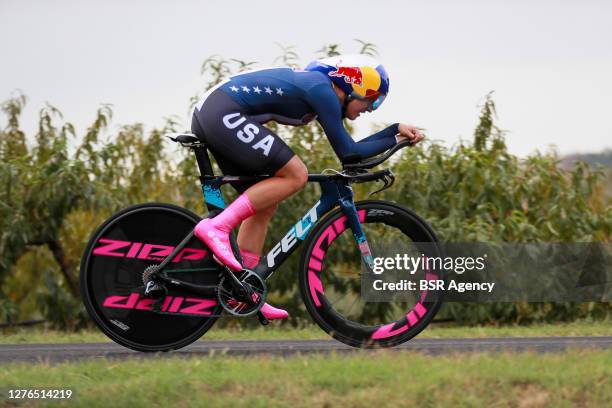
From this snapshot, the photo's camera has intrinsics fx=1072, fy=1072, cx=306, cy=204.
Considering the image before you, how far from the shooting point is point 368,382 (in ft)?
18.6

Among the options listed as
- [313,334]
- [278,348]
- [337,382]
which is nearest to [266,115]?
[278,348]

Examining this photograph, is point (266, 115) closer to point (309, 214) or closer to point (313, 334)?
point (309, 214)

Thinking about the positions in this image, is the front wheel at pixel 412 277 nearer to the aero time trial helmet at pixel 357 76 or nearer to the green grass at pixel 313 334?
the aero time trial helmet at pixel 357 76

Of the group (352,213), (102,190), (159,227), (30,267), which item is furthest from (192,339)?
(30,267)

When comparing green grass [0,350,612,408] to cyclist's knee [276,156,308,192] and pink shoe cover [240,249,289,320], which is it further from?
cyclist's knee [276,156,308,192]

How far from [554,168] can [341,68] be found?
16.4 ft

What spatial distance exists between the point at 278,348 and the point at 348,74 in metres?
1.97

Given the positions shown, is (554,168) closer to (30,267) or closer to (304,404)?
(30,267)

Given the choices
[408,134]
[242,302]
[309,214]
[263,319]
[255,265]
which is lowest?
[263,319]

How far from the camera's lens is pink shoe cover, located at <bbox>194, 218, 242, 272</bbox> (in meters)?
6.79

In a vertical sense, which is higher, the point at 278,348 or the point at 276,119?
the point at 276,119

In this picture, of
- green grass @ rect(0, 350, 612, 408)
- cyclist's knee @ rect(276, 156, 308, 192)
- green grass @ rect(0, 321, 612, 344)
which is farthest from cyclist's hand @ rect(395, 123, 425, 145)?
green grass @ rect(0, 321, 612, 344)

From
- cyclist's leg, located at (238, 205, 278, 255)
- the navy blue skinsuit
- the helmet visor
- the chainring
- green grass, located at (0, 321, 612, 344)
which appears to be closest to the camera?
the navy blue skinsuit

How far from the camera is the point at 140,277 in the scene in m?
6.99
